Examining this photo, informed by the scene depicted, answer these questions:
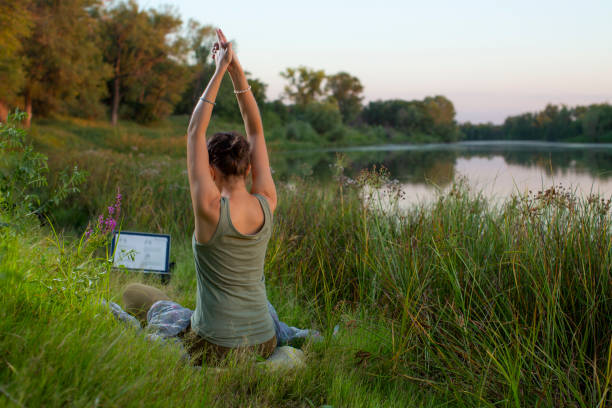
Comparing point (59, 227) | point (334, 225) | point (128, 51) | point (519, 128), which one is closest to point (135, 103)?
point (128, 51)

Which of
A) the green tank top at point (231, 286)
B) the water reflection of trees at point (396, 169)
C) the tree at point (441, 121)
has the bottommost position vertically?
the green tank top at point (231, 286)

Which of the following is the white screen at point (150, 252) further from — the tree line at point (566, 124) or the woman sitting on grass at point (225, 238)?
the tree line at point (566, 124)

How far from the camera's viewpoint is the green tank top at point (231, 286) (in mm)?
2152

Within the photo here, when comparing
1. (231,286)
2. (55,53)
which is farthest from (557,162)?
(55,53)

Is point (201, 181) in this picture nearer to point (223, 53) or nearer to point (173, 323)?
point (223, 53)

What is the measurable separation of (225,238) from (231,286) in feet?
0.86

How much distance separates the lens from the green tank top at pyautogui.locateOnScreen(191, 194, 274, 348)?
215cm

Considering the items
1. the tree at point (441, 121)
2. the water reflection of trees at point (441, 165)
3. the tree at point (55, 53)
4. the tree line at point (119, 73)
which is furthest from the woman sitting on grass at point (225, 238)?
the tree at point (441, 121)

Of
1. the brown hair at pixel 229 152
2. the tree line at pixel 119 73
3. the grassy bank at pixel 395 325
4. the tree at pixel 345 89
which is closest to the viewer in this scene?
the grassy bank at pixel 395 325

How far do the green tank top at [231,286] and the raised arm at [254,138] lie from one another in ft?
0.31

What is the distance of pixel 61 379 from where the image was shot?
52.6 inches

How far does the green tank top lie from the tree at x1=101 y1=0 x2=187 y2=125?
111 feet

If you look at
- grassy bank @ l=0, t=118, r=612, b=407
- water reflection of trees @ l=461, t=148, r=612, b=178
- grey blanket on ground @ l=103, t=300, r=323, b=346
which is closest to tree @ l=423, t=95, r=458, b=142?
water reflection of trees @ l=461, t=148, r=612, b=178

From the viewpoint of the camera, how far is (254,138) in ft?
8.11
